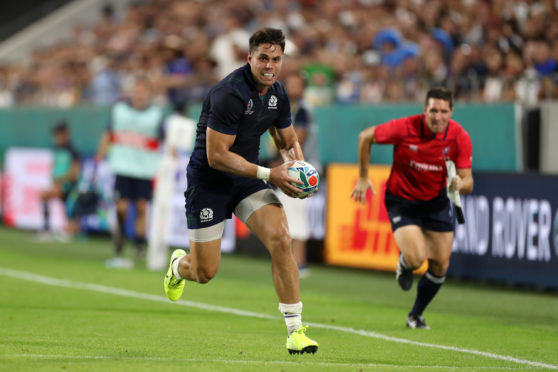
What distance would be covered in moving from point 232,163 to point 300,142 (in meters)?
5.79

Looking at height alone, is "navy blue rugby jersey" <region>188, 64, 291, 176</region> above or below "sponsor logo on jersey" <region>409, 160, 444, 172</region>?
above

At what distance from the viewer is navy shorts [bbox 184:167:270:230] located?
25.8 feet

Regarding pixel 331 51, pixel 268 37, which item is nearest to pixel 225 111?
pixel 268 37

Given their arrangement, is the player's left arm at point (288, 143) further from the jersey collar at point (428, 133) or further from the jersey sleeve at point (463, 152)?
the jersey sleeve at point (463, 152)

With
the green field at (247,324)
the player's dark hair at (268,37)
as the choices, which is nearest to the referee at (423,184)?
the green field at (247,324)

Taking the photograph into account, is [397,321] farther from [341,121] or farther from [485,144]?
[341,121]

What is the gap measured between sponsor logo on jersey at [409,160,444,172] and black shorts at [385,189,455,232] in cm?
27

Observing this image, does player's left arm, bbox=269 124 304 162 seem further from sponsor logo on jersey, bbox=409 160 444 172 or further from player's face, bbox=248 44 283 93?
sponsor logo on jersey, bbox=409 160 444 172

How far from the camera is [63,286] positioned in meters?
12.4

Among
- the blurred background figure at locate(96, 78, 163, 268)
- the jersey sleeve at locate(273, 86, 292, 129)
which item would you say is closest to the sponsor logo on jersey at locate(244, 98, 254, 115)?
the jersey sleeve at locate(273, 86, 292, 129)

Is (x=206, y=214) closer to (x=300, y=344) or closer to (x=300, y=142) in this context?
(x=300, y=344)

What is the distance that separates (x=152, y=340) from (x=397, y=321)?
9.07 feet

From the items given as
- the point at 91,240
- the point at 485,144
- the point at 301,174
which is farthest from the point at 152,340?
the point at 91,240

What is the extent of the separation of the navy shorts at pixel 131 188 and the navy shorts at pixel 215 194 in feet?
24.2
